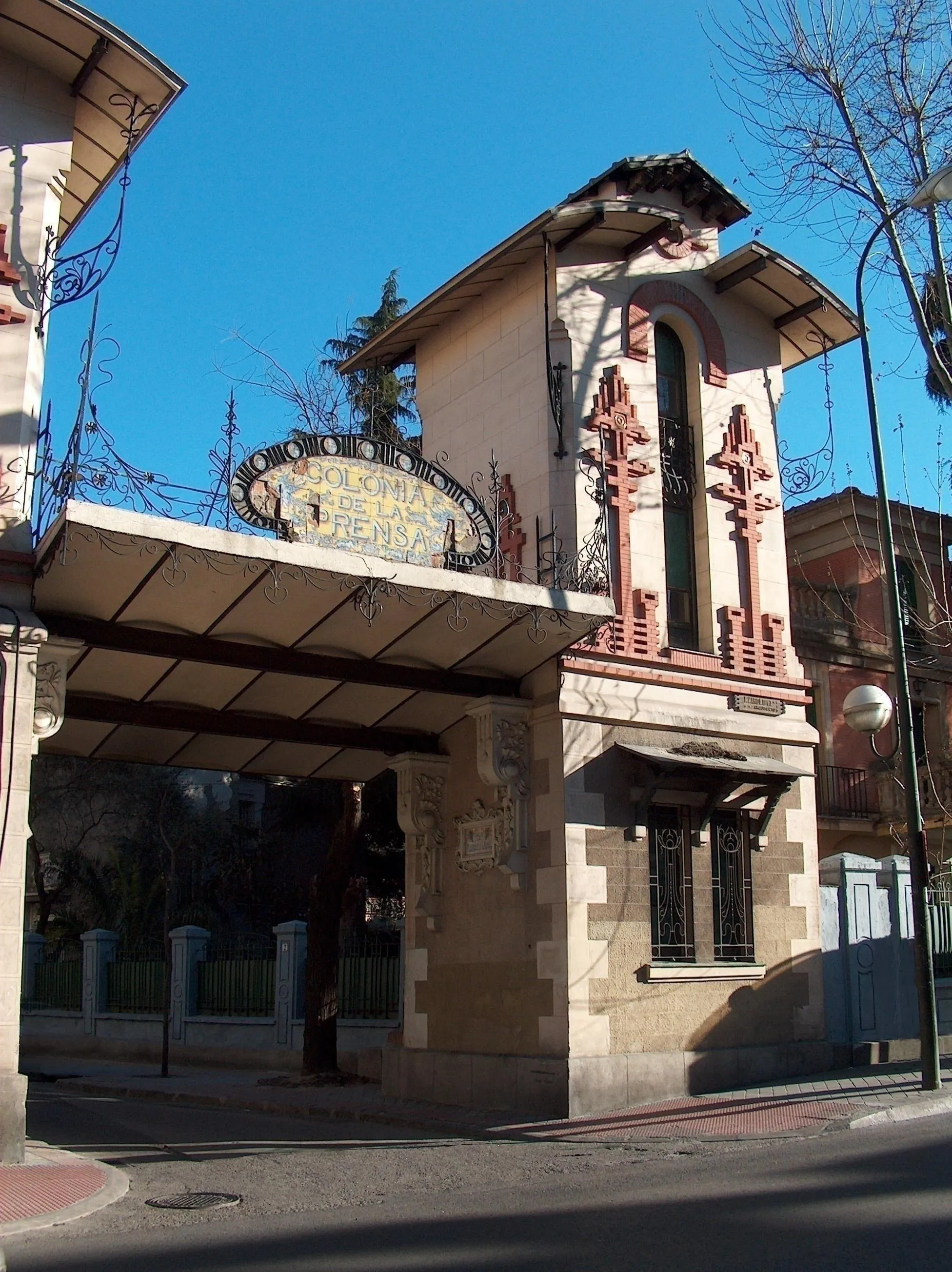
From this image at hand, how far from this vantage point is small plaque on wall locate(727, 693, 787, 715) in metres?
15.6

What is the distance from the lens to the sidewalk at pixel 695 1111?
11500 millimetres

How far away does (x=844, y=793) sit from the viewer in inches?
1043

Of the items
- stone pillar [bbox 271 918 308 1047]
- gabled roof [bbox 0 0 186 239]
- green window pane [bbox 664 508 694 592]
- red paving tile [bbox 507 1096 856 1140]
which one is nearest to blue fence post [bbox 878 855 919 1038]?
red paving tile [bbox 507 1096 856 1140]

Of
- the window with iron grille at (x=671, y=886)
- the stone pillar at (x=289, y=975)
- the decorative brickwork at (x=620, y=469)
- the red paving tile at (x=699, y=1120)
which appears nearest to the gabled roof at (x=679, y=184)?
the decorative brickwork at (x=620, y=469)

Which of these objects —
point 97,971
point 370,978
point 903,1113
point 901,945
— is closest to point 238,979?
point 370,978

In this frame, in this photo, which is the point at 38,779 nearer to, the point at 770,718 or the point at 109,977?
the point at 109,977

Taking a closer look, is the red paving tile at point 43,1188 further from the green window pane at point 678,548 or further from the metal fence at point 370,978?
the metal fence at point 370,978

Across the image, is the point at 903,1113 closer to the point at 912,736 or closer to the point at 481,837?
the point at 912,736

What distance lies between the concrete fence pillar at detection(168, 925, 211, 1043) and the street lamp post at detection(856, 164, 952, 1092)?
15.2 m

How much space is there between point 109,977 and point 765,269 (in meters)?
20.4

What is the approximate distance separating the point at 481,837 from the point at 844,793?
14.1 meters

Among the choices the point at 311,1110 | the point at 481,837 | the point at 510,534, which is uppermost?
the point at 510,534

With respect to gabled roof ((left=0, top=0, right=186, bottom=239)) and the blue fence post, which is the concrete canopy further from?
the blue fence post

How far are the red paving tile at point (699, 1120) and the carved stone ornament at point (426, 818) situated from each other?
3.54m
